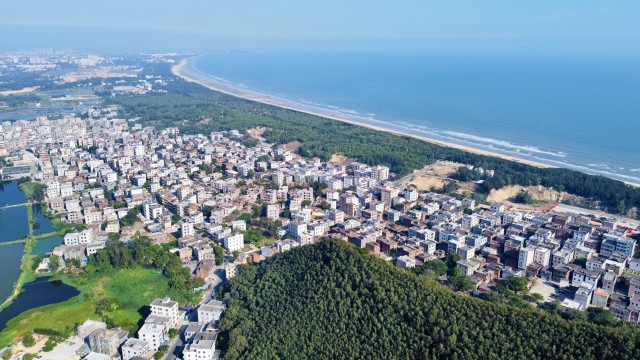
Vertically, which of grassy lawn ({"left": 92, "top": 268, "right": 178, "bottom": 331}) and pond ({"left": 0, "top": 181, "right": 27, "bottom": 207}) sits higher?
grassy lawn ({"left": 92, "top": 268, "right": 178, "bottom": 331})

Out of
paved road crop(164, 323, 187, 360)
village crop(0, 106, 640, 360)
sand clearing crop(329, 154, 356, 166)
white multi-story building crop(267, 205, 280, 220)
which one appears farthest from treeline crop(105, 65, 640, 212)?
paved road crop(164, 323, 187, 360)

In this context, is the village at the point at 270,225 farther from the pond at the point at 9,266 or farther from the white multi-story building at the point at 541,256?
the pond at the point at 9,266

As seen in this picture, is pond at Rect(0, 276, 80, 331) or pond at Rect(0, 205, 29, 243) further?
pond at Rect(0, 205, 29, 243)

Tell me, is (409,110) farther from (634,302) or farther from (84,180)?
(634,302)

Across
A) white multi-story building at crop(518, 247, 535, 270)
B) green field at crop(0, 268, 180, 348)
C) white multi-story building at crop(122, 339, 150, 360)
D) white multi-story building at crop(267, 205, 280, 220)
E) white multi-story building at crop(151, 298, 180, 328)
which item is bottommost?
green field at crop(0, 268, 180, 348)

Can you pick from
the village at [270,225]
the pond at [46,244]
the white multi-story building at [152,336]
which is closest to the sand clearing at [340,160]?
the village at [270,225]

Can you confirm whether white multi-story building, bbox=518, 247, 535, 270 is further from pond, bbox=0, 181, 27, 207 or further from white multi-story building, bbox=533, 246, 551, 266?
pond, bbox=0, 181, 27, 207
